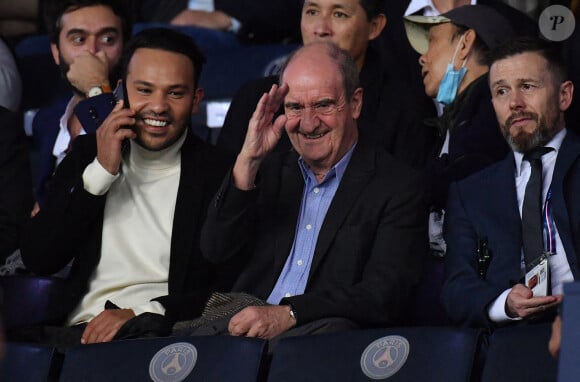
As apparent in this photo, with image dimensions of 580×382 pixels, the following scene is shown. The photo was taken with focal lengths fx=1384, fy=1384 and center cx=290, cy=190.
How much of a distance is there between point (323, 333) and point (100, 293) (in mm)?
991

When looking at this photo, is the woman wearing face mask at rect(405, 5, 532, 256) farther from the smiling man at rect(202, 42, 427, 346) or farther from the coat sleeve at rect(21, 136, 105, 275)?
the coat sleeve at rect(21, 136, 105, 275)

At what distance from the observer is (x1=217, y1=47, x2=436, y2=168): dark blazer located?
4734mm

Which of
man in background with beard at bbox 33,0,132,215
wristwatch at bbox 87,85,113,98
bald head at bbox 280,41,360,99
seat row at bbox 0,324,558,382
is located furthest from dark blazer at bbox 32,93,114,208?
seat row at bbox 0,324,558,382

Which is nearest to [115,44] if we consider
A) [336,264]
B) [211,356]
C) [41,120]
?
[41,120]

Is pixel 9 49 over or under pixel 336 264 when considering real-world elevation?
over

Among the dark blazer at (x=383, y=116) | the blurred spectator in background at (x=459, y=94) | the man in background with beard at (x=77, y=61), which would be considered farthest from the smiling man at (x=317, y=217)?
the man in background with beard at (x=77, y=61)

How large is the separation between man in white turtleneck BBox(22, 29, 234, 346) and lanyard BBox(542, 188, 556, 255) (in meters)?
0.98

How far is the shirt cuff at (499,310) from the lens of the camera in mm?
3759

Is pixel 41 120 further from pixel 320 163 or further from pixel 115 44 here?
pixel 320 163

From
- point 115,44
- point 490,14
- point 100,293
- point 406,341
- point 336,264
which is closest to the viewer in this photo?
point 406,341

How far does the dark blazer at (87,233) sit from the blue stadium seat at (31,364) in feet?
1.67

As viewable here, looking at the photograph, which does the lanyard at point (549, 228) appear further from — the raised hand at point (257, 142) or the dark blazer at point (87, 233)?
the dark blazer at point (87, 233)

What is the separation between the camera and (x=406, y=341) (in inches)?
133

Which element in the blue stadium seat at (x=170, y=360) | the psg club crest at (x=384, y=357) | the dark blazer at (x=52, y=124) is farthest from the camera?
the dark blazer at (x=52, y=124)
